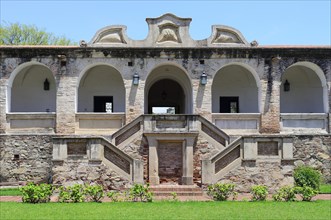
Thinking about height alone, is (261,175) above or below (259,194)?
above

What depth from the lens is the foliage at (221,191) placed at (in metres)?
13.3

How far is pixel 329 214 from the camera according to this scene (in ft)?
33.9

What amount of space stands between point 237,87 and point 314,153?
519cm

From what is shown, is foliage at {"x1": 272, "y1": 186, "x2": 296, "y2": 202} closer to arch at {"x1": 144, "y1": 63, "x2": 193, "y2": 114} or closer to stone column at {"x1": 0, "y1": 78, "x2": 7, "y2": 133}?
arch at {"x1": 144, "y1": 63, "x2": 193, "y2": 114}

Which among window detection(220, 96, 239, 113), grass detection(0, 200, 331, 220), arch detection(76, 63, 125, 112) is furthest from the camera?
window detection(220, 96, 239, 113)

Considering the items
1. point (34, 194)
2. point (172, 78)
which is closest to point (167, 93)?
point (172, 78)

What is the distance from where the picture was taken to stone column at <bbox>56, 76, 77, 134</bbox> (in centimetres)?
1855

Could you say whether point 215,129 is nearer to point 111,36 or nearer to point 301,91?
point 111,36

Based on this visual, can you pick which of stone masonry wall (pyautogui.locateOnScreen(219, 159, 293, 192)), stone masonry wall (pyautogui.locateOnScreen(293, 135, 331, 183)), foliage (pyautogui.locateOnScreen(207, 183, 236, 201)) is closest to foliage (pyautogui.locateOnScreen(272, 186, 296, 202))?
foliage (pyautogui.locateOnScreen(207, 183, 236, 201))

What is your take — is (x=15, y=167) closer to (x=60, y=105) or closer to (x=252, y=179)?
(x=60, y=105)

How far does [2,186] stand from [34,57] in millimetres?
5970

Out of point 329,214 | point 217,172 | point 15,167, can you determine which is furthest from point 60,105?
point 329,214

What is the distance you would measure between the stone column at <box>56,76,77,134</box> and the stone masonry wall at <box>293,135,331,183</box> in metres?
10.3

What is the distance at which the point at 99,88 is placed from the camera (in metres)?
21.2
